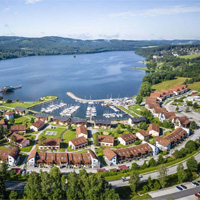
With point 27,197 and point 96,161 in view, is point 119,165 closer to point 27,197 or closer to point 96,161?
point 96,161

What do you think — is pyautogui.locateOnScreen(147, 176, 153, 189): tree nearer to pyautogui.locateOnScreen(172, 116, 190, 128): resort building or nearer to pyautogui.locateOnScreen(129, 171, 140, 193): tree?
pyautogui.locateOnScreen(129, 171, 140, 193): tree

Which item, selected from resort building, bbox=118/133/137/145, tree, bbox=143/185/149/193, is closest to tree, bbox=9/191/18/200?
tree, bbox=143/185/149/193

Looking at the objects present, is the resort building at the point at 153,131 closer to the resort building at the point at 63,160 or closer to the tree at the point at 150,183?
the resort building at the point at 63,160

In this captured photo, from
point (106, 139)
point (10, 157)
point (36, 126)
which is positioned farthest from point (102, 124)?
point (10, 157)

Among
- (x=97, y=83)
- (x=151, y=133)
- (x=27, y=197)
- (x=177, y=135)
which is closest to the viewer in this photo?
(x=27, y=197)

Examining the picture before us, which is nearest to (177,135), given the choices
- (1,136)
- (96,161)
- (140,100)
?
(96,161)
